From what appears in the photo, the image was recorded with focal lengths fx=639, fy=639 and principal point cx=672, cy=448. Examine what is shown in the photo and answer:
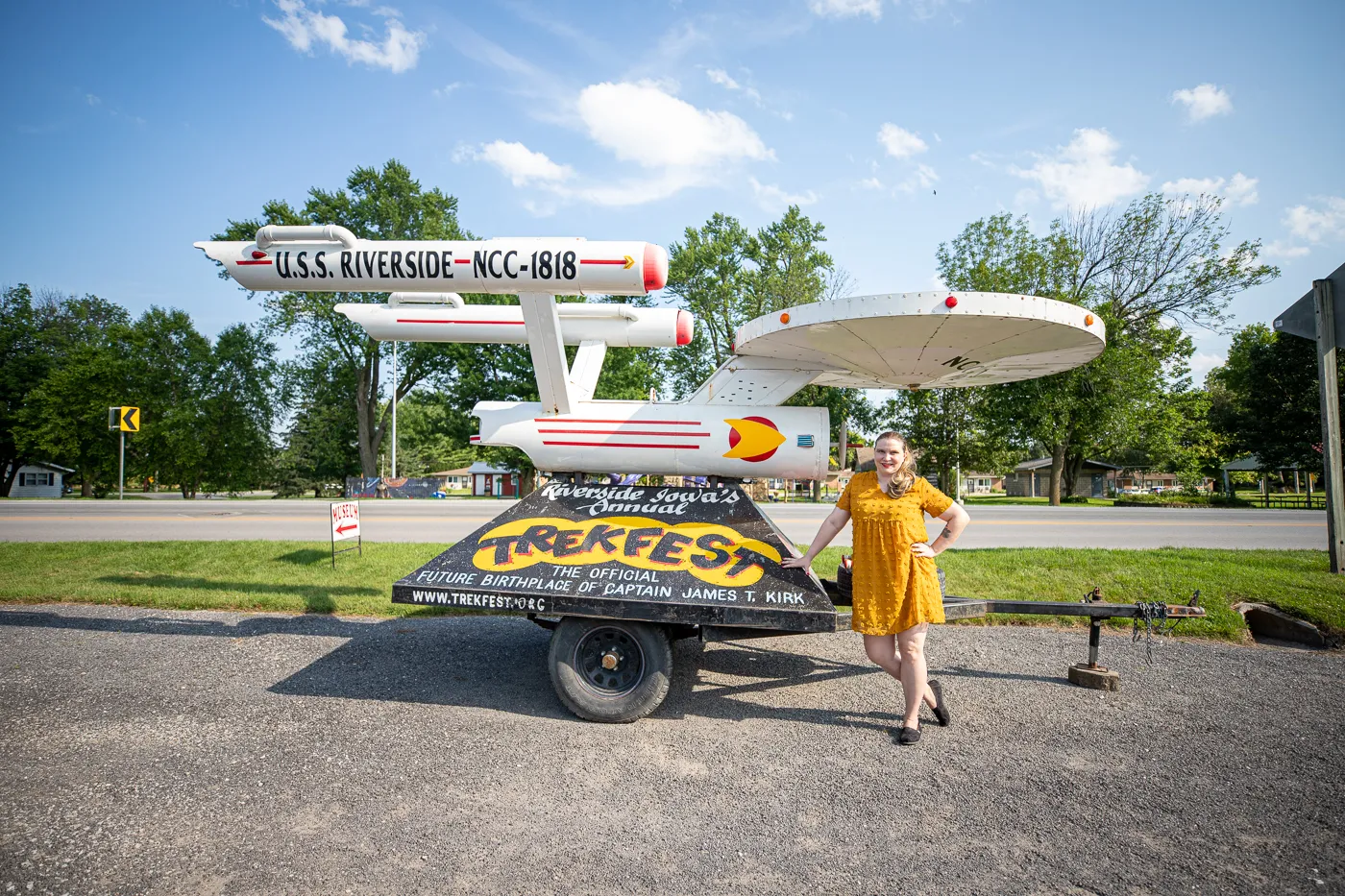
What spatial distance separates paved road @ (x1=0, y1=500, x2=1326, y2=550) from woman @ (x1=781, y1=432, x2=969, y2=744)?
30.0ft

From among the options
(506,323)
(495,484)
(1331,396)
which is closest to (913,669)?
(506,323)

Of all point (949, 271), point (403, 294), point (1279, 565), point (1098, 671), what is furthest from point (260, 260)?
point (949, 271)

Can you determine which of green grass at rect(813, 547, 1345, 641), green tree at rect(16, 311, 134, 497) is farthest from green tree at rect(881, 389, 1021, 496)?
green tree at rect(16, 311, 134, 497)

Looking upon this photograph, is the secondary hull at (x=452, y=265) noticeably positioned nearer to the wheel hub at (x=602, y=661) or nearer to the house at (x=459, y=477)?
the wheel hub at (x=602, y=661)

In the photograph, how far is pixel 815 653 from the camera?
5.69 metres

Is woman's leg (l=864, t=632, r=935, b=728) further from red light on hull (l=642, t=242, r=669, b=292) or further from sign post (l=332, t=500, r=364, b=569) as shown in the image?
sign post (l=332, t=500, r=364, b=569)

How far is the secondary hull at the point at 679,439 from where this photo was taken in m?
5.00

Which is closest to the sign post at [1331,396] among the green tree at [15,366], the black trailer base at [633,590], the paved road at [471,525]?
the paved road at [471,525]

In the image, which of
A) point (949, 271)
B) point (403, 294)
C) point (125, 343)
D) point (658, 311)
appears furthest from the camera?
point (125, 343)

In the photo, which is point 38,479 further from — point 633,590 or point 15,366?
point 633,590

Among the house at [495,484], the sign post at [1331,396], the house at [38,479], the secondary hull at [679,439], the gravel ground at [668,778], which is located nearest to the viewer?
the gravel ground at [668,778]

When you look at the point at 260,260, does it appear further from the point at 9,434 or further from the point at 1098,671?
the point at 9,434

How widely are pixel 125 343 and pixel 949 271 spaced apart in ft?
173

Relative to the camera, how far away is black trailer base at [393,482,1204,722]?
3.94m
